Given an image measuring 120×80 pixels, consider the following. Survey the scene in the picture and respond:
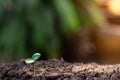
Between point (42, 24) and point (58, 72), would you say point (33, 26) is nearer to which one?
point (42, 24)

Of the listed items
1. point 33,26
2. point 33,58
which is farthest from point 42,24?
point 33,58

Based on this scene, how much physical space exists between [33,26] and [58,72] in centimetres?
162

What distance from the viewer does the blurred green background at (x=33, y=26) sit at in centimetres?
232

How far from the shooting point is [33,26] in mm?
2344

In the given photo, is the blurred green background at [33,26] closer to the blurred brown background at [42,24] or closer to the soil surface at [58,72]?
the blurred brown background at [42,24]

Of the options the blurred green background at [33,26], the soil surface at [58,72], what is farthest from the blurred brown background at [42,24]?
the soil surface at [58,72]

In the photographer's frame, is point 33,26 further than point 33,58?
Yes

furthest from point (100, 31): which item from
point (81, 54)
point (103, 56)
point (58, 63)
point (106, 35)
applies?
point (58, 63)

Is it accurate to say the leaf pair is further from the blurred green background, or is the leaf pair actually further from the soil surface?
the blurred green background

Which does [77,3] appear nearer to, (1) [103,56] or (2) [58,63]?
(1) [103,56]

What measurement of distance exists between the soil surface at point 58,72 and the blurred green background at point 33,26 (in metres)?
1.48

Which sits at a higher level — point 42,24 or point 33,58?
point 42,24

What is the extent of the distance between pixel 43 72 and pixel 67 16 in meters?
1.71

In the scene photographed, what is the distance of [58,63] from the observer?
32.6 inches
